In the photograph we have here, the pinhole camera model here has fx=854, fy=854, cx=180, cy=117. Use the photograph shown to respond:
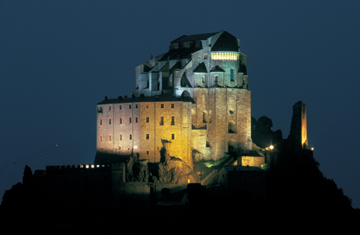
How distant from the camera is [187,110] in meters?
96.1

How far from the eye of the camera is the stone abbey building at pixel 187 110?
9481 centimetres

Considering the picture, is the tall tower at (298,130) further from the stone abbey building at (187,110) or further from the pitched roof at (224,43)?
the pitched roof at (224,43)

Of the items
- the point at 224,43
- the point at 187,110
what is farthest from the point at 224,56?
the point at 187,110

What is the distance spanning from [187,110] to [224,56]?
8.65 meters

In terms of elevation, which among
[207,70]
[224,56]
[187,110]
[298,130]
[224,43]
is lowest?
[298,130]

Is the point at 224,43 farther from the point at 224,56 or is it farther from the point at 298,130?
the point at 298,130

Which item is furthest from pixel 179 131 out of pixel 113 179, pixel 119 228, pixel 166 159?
pixel 119 228

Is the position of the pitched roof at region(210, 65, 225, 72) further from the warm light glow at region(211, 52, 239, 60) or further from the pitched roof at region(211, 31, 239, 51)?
the pitched roof at region(211, 31, 239, 51)

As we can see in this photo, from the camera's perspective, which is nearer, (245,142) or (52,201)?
(52,201)

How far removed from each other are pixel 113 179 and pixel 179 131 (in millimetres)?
11670

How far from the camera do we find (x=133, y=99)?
96.9 meters

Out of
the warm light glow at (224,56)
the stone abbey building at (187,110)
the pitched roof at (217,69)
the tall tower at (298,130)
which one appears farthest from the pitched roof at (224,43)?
the tall tower at (298,130)

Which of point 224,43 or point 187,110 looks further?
point 224,43

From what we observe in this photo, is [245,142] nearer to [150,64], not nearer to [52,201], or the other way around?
[150,64]
